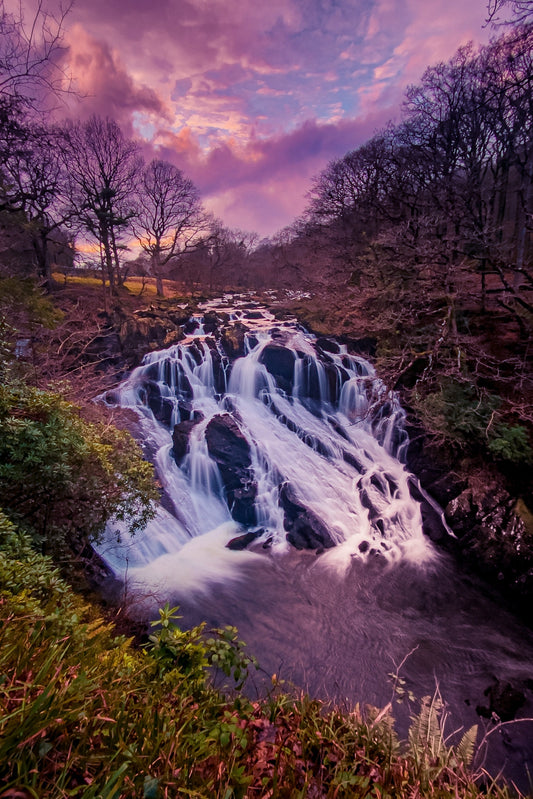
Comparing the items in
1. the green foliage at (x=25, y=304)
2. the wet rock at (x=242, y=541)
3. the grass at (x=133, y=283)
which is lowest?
the wet rock at (x=242, y=541)

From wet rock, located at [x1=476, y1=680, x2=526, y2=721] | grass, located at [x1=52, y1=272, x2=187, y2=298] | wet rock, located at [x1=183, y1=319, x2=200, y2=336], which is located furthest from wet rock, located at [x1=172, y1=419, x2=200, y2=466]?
grass, located at [x1=52, y1=272, x2=187, y2=298]

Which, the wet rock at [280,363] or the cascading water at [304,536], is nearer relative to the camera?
the cascading water at [304,536]

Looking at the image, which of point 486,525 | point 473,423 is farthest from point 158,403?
point 486,525

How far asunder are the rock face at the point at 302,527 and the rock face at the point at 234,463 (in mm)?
1113

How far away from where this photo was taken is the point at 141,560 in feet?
28.1

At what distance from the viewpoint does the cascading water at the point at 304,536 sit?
650cm

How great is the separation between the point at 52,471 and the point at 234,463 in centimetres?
782

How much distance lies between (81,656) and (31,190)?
23.0 meters

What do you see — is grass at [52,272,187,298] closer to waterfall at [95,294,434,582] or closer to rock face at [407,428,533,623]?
waterfall at [95,294,434,582]

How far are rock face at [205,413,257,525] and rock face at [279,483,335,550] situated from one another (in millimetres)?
1113

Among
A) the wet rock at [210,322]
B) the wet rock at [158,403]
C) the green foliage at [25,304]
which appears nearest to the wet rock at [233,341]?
the wet rock at [210,322]

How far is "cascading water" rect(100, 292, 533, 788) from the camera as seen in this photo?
6496 millimetres

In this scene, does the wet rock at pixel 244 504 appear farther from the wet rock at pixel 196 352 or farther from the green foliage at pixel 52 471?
the wet rock at pixel 196 352

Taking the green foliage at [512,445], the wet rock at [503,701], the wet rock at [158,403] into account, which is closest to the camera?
the wet rock at [503,701]
